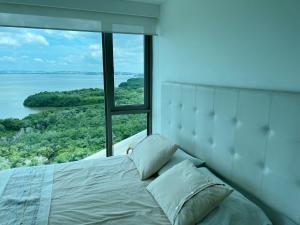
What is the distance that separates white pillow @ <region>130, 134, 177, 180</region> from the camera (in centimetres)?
185

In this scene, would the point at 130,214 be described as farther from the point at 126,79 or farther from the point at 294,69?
the point at 126,79

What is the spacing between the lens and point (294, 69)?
3.75 feet

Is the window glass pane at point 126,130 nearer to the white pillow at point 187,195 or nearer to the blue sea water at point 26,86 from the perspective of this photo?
the blue sea water at point 26,86

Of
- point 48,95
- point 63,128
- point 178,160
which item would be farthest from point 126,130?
point 178,160

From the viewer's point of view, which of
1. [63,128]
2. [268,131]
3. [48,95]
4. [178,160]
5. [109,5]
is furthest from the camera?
[63,128]

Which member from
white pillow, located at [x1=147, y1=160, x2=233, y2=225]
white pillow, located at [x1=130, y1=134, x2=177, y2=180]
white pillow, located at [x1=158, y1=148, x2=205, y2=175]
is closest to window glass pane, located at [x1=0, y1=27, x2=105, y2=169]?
white pillow, located at [x1=130, y1=134, x2=177, y2=180]

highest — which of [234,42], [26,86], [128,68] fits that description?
[234,42]

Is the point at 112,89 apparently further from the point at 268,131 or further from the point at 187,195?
the point at 268,131

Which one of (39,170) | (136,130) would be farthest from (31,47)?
(136,130)

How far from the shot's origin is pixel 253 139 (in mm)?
1342

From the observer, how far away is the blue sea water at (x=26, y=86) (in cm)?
240

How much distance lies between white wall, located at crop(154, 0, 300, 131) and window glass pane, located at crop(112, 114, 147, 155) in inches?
32.9

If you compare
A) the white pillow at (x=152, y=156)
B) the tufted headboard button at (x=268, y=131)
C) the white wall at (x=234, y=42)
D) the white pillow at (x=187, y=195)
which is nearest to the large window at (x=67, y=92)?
the white wall at (x=234, y=42)

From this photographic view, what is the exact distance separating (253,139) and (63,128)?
7.08 ft
